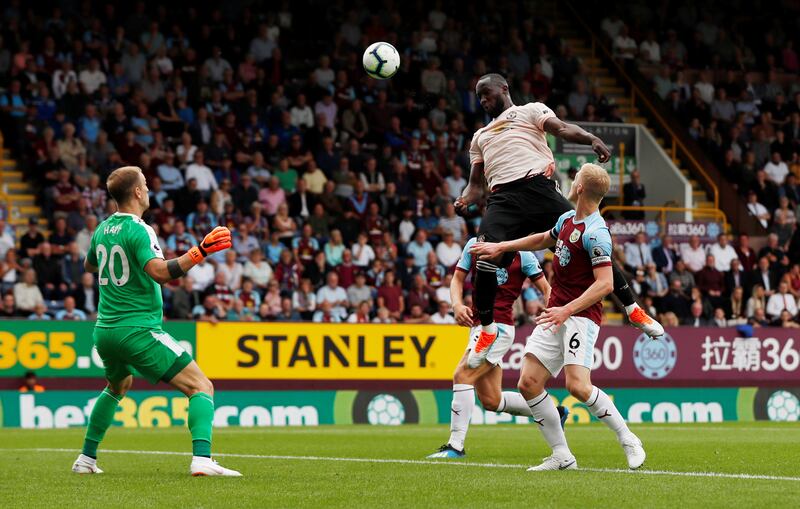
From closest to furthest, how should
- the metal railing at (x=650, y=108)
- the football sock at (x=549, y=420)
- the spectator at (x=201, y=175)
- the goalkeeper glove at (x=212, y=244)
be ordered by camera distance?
the goalkeeper glove at (x=212, y=244)
the football sock at (x=549, y=420)
the spectator at (x=201, y=175)
the metal railing at (x=650, y=108)

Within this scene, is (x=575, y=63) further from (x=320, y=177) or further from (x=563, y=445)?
(x=563, y=445)

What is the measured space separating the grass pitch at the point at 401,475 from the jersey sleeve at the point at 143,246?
4.83 ft

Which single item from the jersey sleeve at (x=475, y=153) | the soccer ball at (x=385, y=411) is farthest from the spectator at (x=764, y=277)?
the jersey sleeve at (x=475, y=153)

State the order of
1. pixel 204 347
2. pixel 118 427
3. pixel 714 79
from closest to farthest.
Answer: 1. pixel 118 427
2. pixel 204 347
3. pixel 714 79

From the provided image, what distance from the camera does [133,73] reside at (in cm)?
2588

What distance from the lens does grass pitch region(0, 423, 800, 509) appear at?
7.60 meters

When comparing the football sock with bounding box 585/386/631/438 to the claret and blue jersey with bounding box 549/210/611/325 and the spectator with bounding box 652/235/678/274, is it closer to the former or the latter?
the claret and blue jersey with bounding box 549/210/611/325

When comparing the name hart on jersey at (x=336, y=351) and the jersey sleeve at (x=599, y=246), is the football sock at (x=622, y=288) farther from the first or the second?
the name hart on jersey at (x=336, y=351)

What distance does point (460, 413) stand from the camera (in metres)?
11.5

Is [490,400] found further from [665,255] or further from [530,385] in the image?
[665,255]

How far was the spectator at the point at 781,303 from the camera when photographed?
85.9 ft

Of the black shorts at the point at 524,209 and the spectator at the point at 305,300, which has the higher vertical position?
the black shorts at the point at 524,209

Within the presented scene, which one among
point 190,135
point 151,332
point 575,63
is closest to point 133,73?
point 190,135

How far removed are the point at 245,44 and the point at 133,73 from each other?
3.26 meters
